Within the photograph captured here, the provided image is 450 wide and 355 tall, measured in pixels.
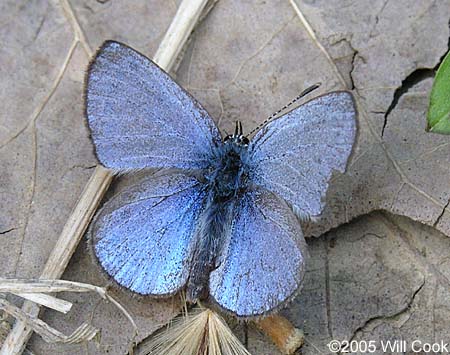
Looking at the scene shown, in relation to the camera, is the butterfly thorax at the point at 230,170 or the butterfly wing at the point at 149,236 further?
the butterfly thorax at the point at 230,170

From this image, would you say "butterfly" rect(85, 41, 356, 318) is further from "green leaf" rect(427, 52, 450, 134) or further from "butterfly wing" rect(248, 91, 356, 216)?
"green leaf" rect(427, 52, 450, 134)

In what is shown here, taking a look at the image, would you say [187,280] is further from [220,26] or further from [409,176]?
[220,26]

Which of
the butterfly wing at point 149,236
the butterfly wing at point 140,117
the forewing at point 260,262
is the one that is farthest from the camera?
the butterfly wing at point 140,117

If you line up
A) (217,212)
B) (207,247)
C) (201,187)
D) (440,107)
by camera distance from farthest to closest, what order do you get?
(201,187) → (217,212) → (207,247) → (440,107)

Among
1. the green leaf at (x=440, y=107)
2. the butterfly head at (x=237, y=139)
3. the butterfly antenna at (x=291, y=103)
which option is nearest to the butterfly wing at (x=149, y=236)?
the butterfly head at (x=237, y=139)

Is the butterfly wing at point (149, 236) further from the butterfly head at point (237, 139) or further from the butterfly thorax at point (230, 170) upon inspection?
the butterfly head at point (237, 139)

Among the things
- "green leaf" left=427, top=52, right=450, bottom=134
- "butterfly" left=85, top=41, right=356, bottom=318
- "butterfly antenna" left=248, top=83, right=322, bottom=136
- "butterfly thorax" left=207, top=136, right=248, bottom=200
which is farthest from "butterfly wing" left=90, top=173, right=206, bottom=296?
"green leaf" left=427, top=52, right=450, bottom=134

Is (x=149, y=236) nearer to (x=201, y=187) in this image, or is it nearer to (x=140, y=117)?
(x=201, y=187)

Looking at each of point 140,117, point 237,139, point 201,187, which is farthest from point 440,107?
point 140,117
